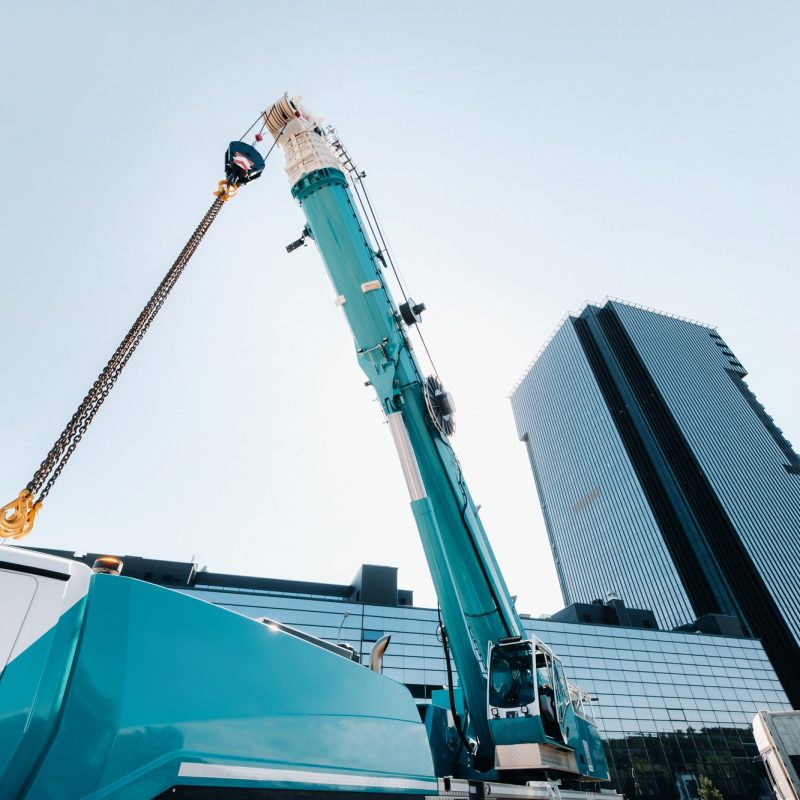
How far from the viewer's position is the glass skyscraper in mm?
67375

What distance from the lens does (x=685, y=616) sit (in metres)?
64.3

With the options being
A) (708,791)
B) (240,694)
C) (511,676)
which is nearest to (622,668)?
(708,791)

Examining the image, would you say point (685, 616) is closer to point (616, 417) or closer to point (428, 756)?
point (616, 417)

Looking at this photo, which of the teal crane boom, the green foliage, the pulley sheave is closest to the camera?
the teal crane boom

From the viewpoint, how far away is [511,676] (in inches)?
259

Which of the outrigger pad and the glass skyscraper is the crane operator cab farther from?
the glass skyscraper

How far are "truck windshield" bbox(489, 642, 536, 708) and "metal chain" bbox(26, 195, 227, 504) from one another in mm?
5724

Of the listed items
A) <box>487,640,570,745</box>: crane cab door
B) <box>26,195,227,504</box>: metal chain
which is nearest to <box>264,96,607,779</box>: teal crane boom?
<box>487,640,570,745</box>: crane cab door

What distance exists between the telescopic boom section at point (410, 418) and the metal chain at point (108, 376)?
11.1ft

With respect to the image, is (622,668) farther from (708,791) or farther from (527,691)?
(527,691)

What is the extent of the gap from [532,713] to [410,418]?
4.46 m

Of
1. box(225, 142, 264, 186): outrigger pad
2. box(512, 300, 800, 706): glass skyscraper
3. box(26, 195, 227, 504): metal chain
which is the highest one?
box(512, 300, 800, 706): glass skyscraper

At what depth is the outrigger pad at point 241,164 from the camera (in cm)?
706

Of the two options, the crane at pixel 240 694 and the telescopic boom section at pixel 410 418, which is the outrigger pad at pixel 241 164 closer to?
the crane at pixel 240 694
